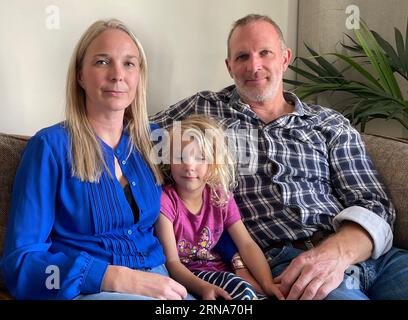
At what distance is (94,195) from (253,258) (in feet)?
1.71

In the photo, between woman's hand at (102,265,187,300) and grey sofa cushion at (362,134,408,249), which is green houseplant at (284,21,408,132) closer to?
grey sofa cushion at (362,134,408,249)

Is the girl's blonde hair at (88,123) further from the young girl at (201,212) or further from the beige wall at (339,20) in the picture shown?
the beige wall at (339,20)

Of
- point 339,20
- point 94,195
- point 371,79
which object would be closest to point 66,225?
point 94,195

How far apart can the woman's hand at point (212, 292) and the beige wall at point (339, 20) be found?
1.52 m

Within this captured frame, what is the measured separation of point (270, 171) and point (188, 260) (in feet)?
1.38

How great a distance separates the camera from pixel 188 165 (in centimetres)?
139

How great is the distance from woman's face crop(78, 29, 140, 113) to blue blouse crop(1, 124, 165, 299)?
12 cm

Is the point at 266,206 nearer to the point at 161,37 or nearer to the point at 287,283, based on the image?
the point at 287,283

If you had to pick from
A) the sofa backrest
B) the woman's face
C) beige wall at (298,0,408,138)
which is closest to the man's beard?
the sofa backrest

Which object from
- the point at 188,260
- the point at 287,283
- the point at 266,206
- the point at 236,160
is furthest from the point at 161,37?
the point at 287,283

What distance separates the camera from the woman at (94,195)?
1.13 meters

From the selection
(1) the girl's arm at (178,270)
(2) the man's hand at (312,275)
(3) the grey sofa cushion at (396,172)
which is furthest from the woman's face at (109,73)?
(3) the grey sofa cushion at (396,172)

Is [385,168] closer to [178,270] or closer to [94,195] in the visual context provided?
[178,270]

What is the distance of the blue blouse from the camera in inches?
44.0
